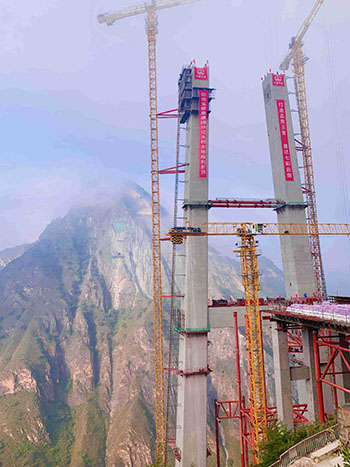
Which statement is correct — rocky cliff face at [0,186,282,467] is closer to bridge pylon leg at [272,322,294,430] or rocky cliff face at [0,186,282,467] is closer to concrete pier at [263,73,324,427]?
bridge pylon leg at [272,322,294,430]

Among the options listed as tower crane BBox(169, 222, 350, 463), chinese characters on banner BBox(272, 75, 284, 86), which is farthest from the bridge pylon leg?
chinese characters on banner BBox(272, 75, 284, 86)

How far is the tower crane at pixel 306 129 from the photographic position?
213 feet

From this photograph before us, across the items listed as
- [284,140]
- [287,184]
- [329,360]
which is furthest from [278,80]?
[329,360]

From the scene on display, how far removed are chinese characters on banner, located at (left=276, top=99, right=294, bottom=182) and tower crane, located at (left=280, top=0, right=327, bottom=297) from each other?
15.1 m

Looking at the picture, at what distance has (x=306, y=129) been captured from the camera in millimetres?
69000

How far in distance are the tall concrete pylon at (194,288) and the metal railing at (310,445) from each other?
21.5m

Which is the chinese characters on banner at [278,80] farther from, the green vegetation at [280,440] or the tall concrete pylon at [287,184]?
the green vegetation at [280,440]

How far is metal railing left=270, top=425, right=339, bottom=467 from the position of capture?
21.1 m

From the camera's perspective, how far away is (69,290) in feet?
478

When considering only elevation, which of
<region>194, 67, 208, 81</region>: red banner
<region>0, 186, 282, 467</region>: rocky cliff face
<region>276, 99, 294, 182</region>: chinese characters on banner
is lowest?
<region>0, 186, 282, 467</region>: rocky cliff face

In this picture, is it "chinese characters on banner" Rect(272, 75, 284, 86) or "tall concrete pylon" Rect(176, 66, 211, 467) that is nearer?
"tall concrete pylon" Rect(176, 66, 211, 467)

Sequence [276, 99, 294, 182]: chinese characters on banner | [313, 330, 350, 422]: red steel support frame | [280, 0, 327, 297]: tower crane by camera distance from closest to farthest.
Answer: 1. [313, 330, 350, 422]: red steel support frame
2. [276, 99, 294, 182]: chinese characters on banner
3. [280, 0, 327, 297]: tower crane

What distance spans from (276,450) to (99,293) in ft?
417

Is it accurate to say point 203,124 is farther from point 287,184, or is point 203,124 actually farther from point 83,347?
point 83,347
